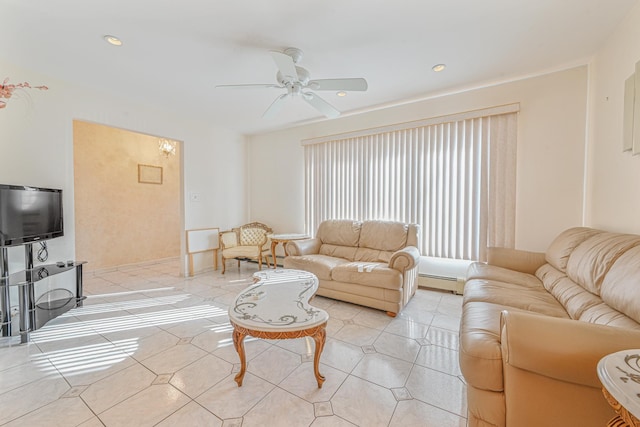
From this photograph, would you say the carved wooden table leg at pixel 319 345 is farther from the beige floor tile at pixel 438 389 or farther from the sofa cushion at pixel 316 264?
the sofa cushion at pixel 316 264

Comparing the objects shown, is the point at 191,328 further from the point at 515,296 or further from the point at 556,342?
the point at 515,296

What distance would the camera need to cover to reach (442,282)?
11.1ft

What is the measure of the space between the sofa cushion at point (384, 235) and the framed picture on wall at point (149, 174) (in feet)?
14.1

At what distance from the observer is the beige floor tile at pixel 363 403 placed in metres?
1.37

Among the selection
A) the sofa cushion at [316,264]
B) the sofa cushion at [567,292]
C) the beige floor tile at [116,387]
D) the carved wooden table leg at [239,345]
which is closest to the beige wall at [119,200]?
the sofa cushion at [316,264]

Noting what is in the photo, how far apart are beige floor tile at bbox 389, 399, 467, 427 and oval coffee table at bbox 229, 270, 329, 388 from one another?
49cm

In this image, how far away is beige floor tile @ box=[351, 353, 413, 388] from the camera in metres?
1.67

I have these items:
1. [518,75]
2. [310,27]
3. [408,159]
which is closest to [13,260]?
[310,27]

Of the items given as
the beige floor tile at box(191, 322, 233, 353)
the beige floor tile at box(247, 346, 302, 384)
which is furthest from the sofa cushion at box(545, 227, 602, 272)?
the beige floor tile at box(191, 322, 233, 353)

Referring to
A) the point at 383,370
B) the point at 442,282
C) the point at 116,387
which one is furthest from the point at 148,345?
the point at 442,282

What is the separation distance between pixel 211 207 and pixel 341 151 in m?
2.56

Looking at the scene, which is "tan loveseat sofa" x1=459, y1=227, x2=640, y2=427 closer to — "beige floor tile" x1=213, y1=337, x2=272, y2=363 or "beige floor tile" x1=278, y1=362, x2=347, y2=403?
"beige floor tile" x1=278, y1=362, x2=347, y2=403

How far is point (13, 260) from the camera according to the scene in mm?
2490

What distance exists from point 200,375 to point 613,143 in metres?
3.79
